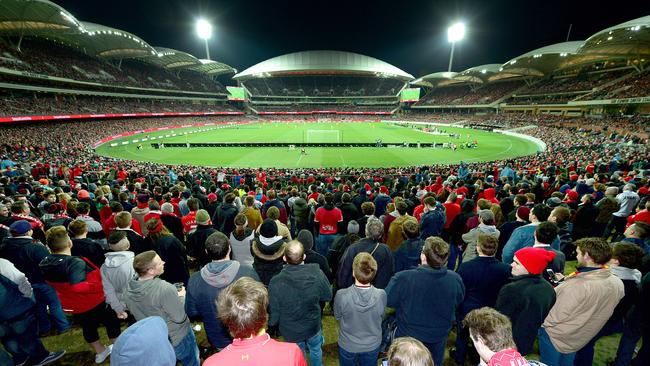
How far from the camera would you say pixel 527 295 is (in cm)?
317

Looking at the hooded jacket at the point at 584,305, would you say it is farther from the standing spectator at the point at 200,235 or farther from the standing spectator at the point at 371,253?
the standing spectator at the point at 200,235

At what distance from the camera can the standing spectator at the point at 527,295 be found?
10.3ft

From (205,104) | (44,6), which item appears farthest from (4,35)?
(205,104)

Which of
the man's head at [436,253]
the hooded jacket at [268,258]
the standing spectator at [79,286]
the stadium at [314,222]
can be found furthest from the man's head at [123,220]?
the man's head at [436,253]

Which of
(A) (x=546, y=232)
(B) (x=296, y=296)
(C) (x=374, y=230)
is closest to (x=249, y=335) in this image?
(B) (x=296, y=296)

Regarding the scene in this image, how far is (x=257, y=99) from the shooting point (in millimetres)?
126812

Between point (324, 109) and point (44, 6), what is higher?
point (44, 6)

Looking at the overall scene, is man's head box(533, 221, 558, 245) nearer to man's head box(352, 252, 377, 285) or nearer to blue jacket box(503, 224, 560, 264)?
blue jacket box(503, 224, 560, 264)

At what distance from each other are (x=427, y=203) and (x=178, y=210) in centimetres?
701

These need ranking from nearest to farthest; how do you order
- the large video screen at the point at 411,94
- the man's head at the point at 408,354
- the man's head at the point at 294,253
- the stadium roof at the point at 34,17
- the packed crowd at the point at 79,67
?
the man's head at the point at 408,354
the man's head at the point at 294,253
the stadium roof at the point at 34,17
the packed crowd at the point at 79,67
the large video screen at the point at 411,94

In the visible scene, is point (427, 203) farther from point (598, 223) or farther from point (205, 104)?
point (205, 104)

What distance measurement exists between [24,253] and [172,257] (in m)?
2.12

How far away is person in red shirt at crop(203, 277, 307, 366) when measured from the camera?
1.94m

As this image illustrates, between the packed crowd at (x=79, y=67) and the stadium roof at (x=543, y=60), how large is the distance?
87.2 m
